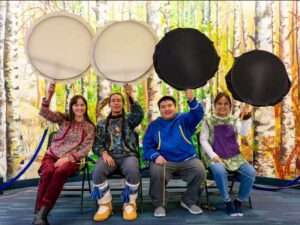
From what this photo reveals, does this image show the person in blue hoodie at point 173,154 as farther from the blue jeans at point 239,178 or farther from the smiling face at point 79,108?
the smiling face at point 79,108

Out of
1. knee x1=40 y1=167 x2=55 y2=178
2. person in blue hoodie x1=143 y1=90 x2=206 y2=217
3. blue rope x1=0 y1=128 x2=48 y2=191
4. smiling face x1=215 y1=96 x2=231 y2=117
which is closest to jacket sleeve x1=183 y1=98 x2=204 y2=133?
person in blue hoodie x1=143 y1=90 x2=206 y2=217

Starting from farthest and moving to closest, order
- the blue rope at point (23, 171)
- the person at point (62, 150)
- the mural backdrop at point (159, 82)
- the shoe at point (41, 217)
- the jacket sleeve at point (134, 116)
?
the mural backdrop at point (159, 82) < the blue rope at point (23, 171) < the jacket sleeve at point (134, 116) < the person at point (62, 150) < the shoe at point (41, 217)

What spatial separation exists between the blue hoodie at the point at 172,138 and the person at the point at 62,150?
1.57 ft

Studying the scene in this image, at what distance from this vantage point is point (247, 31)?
468 centimetres

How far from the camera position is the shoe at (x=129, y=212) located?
120 inches

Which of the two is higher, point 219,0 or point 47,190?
point 219,0

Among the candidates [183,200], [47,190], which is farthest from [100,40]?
[183,200]

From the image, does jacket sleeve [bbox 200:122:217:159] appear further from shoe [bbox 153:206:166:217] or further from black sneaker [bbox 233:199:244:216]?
shoe [bbox 153:206:166:217]

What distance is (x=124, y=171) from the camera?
10.5ft

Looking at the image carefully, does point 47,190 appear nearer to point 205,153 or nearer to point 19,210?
point 19,210

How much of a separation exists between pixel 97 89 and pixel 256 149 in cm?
193

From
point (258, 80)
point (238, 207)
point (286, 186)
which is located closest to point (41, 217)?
point (238, 207)

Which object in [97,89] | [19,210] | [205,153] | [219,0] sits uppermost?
[219,0]

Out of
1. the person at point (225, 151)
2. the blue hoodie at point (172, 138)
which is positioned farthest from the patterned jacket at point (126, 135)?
the person at point (225, 151)
